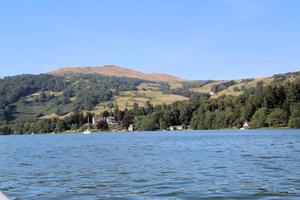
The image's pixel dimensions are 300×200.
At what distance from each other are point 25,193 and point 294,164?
21842 millimetres

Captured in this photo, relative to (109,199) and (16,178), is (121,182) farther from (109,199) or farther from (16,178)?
(16,178)

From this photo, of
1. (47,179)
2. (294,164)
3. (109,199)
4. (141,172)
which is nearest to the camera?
(109,199)

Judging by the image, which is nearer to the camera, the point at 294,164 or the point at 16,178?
the point at 16,178

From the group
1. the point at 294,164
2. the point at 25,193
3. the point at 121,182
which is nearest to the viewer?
the point at 25,193

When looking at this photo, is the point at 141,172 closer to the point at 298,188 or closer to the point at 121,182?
the point at 121,182

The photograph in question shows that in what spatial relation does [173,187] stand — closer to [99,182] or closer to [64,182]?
[99,182]

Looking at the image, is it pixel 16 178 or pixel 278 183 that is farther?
pixel 16 178

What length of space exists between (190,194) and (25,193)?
30.0 feet

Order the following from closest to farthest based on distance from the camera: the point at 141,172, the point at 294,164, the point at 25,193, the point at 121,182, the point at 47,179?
1. the point at 25,193
2. the point at 121,182
3. the point at 47,179
4. the point at 141,172
5. the point at 294,164

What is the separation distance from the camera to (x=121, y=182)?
33.6m

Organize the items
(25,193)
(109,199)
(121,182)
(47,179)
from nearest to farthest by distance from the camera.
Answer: (109,199) < (25,193) < (121,182) < (47,179)

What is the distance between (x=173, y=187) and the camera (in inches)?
1186

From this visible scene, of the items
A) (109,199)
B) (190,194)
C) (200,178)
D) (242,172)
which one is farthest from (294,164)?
(109,199)

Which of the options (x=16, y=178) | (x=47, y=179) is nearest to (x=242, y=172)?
(x=47, y=179)
